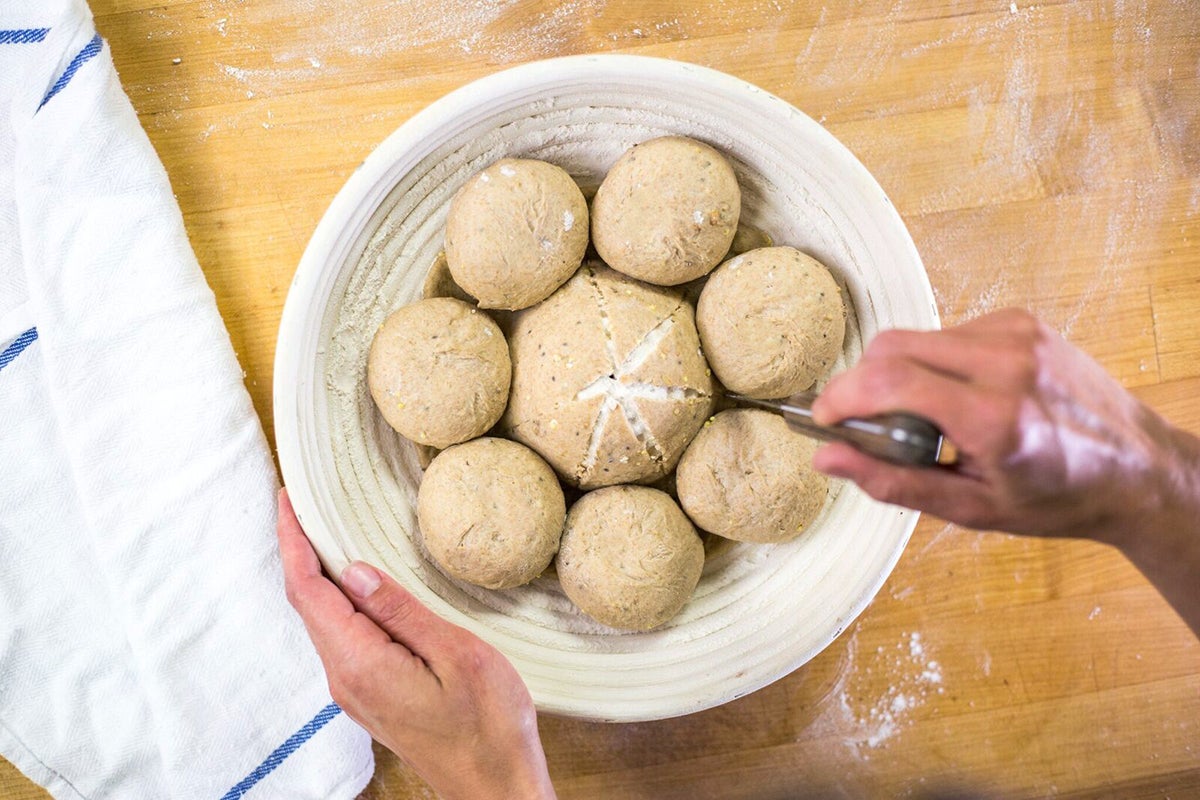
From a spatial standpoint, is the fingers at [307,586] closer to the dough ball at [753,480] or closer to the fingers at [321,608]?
the fingers at [321,608]

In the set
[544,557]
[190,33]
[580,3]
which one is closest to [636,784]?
[544,557]

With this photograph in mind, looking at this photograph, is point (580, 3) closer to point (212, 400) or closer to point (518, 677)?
point (212, 400)

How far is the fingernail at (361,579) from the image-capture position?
876 mm

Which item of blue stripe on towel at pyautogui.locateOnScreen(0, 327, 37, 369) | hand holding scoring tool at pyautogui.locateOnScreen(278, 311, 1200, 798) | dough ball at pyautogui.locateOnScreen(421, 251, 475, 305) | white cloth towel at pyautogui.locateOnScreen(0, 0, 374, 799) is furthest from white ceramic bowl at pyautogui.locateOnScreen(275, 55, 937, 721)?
blue stripe on towel at pyautogui.locateOnScreen(0, 327, 37, 369)

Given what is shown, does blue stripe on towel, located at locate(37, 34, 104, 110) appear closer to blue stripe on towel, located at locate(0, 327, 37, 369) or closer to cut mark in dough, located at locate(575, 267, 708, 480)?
blue stripe on towel, located at locate(0, 327, 37, 369)

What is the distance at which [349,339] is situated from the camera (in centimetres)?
96

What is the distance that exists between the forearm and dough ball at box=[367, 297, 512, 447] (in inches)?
24.0

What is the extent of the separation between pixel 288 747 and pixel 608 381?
60cm

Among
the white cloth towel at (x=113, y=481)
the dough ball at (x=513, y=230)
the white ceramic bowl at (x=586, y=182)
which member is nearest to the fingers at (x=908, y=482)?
Answer: the white ceramic bowl at (x=586, y=182)

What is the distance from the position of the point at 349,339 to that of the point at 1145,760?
1182 mm

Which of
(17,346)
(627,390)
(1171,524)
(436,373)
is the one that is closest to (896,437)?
(1171,524)

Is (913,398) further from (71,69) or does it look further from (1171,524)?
(71,69)

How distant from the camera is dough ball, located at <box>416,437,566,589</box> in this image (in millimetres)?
907

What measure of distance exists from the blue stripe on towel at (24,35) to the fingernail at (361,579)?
2.39ft
